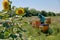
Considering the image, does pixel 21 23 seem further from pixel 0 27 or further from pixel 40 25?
pixel 40 25

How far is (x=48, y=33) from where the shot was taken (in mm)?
5840

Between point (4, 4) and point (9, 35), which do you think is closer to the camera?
point (4, 4)

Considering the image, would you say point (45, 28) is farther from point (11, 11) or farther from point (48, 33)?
point (11, 11)

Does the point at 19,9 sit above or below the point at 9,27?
above

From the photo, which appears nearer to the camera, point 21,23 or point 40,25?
point 21,23

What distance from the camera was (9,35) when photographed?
1.90m

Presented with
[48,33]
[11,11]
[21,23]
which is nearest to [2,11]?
[11,11]

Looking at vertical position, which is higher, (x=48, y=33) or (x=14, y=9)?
(x=14, y=9)

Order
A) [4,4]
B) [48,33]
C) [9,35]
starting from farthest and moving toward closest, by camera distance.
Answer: [48,33] → [9,35] → [4,4]

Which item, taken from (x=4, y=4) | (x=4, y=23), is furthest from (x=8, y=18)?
(x=4, y=4)

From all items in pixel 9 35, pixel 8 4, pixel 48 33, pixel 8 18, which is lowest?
pixel 48 33

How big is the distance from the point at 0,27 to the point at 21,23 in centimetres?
19

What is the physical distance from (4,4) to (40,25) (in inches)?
171

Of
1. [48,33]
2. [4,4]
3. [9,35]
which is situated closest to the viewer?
[4,4]
